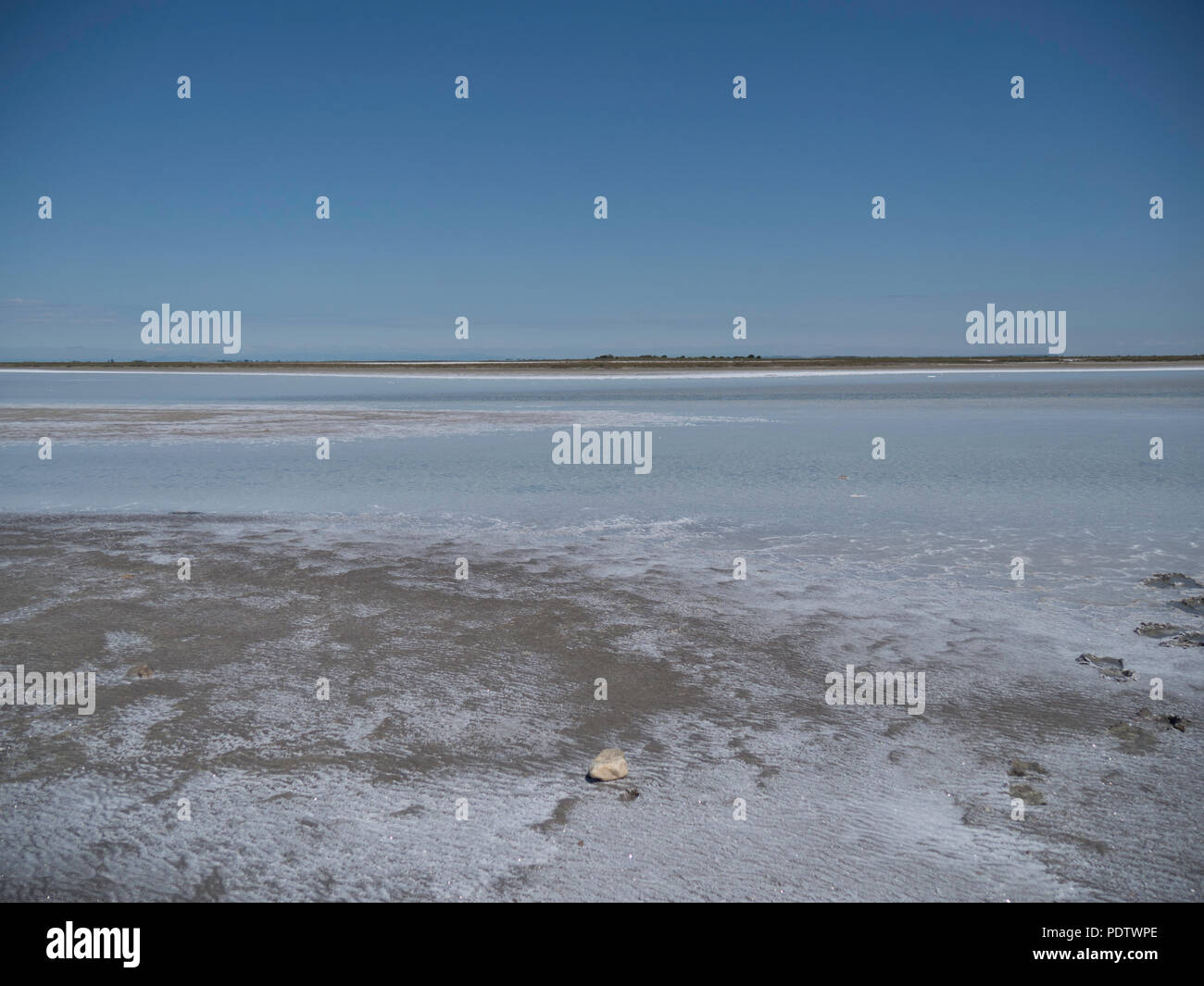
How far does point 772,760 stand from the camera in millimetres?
3863

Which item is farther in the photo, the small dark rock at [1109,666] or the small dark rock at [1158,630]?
the small dark rock at [1158,630]

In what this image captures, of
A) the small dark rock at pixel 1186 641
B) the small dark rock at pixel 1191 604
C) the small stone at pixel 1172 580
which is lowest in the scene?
the small dark rock at pixel 1186 641

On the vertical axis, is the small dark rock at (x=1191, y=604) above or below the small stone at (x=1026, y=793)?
above

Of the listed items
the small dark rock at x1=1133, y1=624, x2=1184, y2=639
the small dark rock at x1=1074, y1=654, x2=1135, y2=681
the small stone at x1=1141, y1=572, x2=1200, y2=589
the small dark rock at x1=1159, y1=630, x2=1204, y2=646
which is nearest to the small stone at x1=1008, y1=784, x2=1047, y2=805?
the small dark rock at x1=1074, y1=654, x2=1135, y2=681

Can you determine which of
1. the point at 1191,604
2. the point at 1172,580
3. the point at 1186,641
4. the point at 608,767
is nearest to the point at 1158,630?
the point at 1186,641

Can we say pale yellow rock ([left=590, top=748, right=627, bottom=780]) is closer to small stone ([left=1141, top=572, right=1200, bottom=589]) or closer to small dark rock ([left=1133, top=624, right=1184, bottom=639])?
small dark rock ([left=1133, top=624, right=1184, bottom=639])

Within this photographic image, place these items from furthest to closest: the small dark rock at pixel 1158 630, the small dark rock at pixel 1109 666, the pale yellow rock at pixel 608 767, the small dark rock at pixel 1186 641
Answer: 1. the small dark rock at pixel 1158 630
2. the small dark rock at pixel 1186 641
3. the small dark rock at pixel 1109 666
4. the pale yellow rock at pixel 608 767

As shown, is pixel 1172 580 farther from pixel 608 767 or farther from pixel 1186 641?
pixel 608 767

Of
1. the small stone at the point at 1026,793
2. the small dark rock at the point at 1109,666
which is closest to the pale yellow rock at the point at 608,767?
the small stone at the point at 1026,793

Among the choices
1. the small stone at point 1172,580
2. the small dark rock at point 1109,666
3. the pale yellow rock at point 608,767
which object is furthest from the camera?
the small stone at point 1172,580

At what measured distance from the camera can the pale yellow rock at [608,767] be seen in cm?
366

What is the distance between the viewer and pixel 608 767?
369 cm

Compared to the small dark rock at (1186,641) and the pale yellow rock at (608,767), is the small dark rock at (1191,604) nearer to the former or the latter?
the small dark rock at (1186,641)

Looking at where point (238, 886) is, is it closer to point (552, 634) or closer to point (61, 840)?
point (61, 840)
